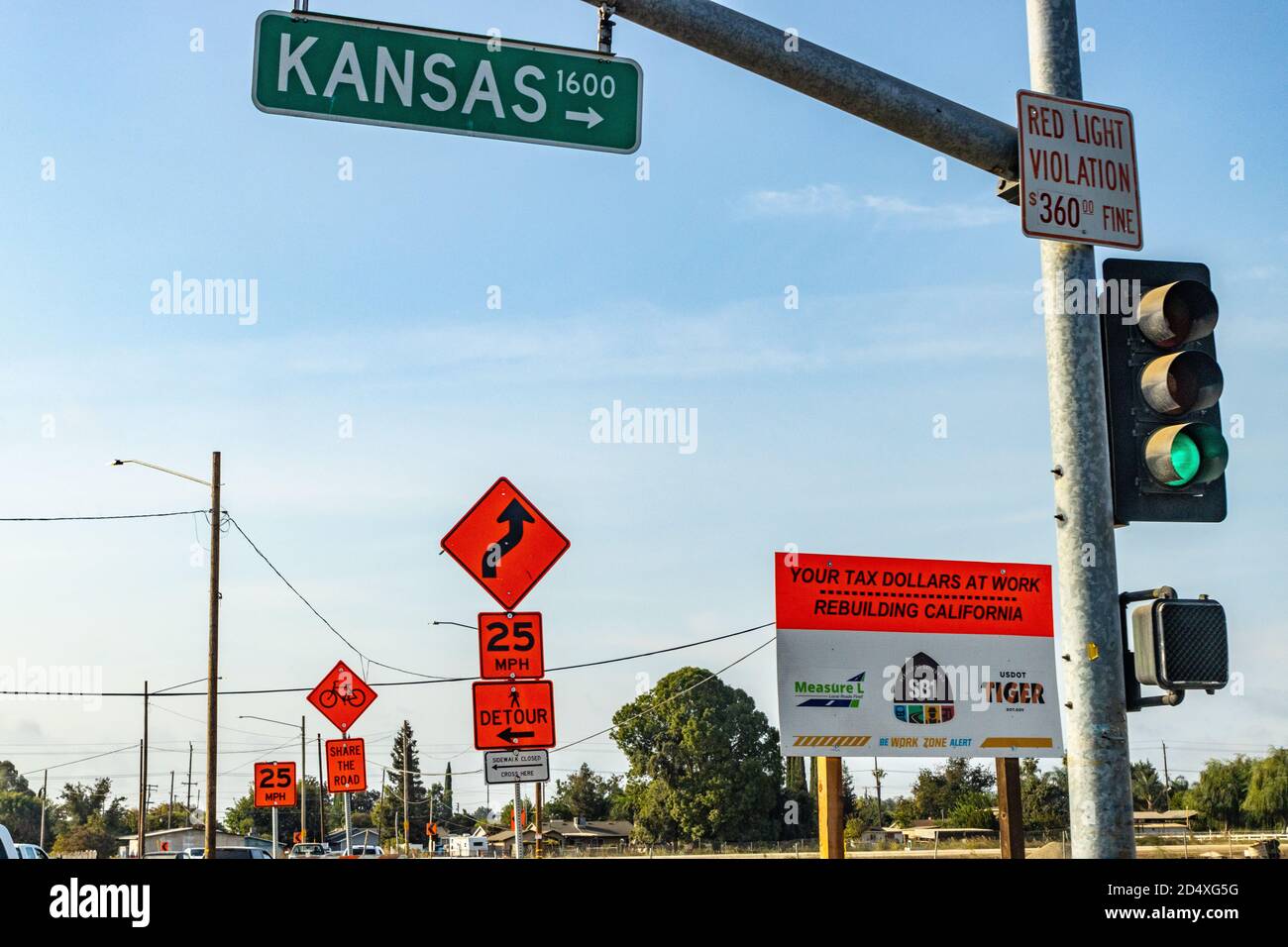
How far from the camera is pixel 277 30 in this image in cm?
666

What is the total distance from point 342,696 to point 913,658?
17.7 meters

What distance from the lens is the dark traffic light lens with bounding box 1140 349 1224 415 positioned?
669 centimetres

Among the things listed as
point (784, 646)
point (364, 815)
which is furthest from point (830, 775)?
point (364, 815)

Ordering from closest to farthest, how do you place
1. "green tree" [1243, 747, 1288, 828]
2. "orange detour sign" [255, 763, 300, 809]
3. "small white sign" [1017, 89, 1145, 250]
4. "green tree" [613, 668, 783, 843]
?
"small white sign" [1017, 89, 1145, 250]
"orange detour sign" [255, 763, 300, 809]
"green tree" [1243, 747, 1288, 828]
"green tree" [613, 668, 783, 843]

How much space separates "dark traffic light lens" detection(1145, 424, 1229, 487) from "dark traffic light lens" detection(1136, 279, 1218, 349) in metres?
0.47

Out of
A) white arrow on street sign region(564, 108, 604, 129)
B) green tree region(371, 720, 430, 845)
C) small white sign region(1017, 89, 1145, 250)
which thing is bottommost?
green tree region(371, 720, 430, 845)

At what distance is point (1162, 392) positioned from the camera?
265 inches

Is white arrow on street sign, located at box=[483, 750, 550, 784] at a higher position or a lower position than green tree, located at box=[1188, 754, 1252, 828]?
higher

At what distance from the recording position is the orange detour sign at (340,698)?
29.0 metres

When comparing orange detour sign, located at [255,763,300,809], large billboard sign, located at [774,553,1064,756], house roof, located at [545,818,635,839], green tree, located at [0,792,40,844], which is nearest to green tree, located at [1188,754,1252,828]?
house roof, located at [545,818,635,839]

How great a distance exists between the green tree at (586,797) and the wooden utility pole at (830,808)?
12121 cm

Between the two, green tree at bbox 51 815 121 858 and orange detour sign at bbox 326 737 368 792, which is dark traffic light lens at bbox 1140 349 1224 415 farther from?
green tree at bbox 51 815 121 858
